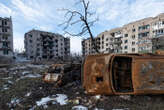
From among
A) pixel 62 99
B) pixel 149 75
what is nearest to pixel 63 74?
pixel 62 99

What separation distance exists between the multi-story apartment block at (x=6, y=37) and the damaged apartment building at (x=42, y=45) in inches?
364

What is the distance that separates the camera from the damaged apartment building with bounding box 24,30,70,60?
3997cm

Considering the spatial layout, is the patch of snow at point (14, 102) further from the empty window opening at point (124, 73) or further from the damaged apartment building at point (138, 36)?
the damaged apartment building at point (138, 36)

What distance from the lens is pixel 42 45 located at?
42188 mm

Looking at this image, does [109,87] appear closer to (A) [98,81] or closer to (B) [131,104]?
(A) [98,81]

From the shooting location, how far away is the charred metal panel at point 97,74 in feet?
10.8

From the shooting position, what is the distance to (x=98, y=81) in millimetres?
3402

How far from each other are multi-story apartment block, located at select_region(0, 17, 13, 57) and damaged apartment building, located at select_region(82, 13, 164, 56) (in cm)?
2339

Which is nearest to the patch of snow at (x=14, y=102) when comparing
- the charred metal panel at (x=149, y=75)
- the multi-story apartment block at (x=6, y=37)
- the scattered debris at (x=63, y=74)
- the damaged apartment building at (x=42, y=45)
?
the scattered debris at (x=63, y=74)

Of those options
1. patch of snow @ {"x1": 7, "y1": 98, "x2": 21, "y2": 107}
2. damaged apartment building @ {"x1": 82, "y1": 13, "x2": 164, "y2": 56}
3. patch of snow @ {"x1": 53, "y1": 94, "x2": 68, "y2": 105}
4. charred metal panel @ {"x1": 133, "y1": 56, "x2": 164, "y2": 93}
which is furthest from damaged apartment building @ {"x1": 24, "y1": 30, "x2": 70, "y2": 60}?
charred metal panel @ {"x1": 133, "y1": 56, "x2": 164, "y2": 93}

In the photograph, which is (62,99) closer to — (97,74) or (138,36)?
(97,74)

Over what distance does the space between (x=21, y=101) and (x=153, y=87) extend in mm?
4384

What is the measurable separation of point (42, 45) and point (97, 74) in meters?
42.9

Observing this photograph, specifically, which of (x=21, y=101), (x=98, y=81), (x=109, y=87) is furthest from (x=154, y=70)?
(x=21, y=101)
